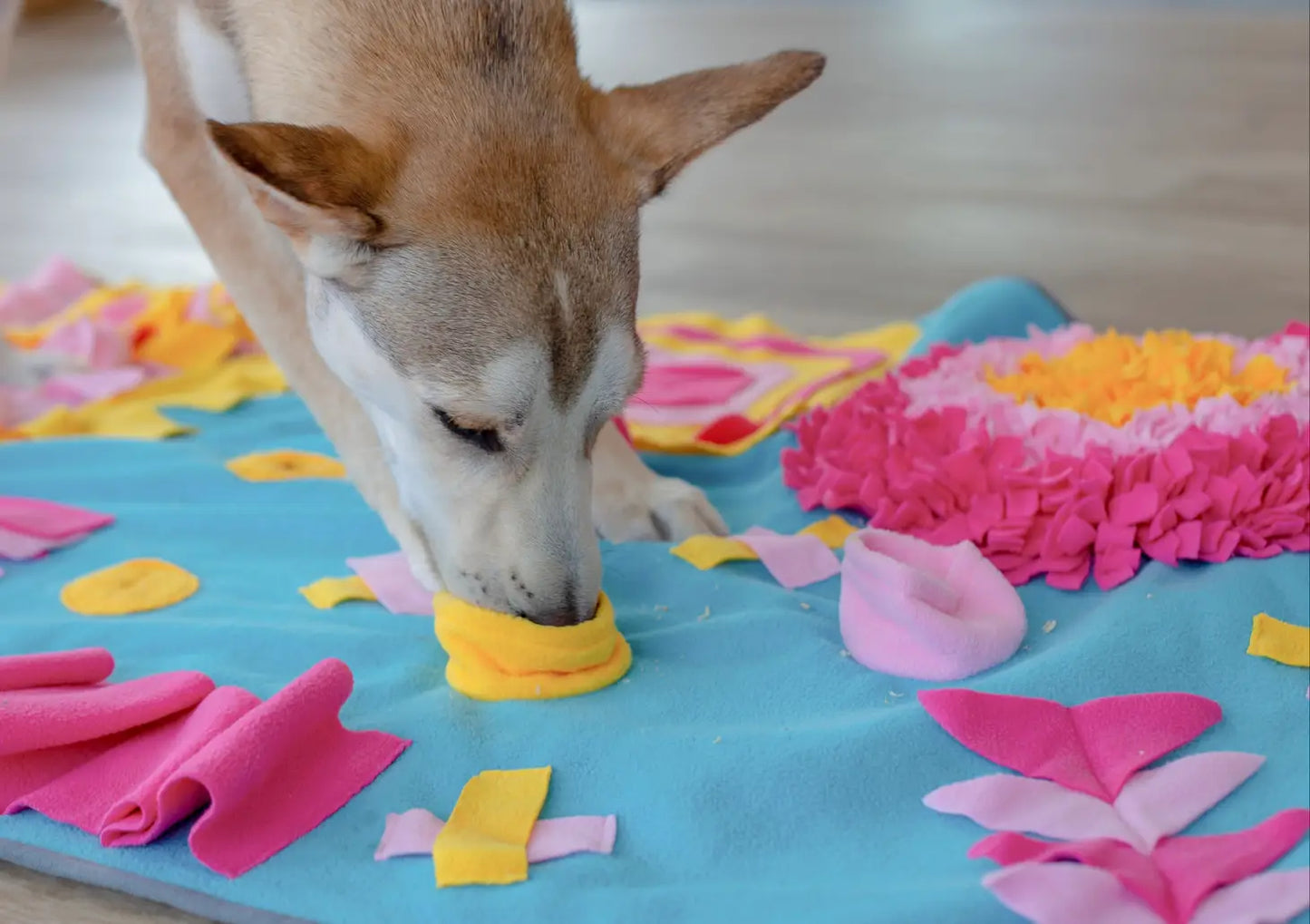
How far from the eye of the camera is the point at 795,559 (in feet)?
6.97

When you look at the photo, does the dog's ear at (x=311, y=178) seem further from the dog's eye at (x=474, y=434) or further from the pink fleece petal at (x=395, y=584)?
the pink fleece petal at (x=395, y=584)

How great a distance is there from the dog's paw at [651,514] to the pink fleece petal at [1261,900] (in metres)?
1.09

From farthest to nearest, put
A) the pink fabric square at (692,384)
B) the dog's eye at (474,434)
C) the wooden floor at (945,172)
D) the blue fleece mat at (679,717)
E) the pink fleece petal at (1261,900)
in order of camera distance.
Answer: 1. the wooden floor at (945,172)
2. the pink fabric square at (692,384)
3. the dog's eye at (474,434)
4. the blue fleece mat at (679,717)
5. the pink fleece petal at (1261,900)

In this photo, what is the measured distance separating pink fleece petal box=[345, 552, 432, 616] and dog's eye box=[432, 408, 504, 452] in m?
0.35

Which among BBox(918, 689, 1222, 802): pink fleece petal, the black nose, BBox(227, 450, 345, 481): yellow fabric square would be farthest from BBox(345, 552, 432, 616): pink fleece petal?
BBox(918, 689, 1222, 802): pink fleece petal

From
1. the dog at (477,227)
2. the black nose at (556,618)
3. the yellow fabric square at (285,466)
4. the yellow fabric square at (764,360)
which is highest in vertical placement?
the dog at (477,227)

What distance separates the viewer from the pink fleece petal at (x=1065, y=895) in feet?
4.18

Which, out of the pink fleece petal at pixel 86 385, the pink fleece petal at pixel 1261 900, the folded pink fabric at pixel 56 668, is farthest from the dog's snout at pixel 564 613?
the pink fleece petal at pixel 86 385

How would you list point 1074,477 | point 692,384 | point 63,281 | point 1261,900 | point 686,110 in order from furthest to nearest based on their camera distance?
point 63,281
point 692,384
point 1074,477
point 686,110
point 1261,900

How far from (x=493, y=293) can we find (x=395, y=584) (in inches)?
24.2

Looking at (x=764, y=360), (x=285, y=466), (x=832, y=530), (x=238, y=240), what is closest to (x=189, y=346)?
(x=285, y=466)

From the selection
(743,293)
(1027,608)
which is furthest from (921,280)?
(1027,608)

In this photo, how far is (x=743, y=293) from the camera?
3820 mm

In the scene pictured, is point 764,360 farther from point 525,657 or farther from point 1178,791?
point 1178,791
